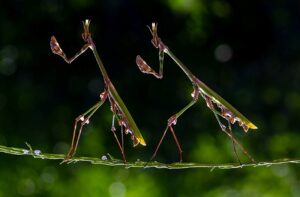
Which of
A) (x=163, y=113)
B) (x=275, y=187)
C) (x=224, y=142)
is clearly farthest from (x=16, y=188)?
(x=275, y=187)

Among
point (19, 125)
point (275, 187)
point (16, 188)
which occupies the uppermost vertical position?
point (19, 125)

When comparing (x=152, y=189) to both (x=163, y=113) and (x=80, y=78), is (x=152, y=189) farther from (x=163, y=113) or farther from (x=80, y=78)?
(x=80, y=78)

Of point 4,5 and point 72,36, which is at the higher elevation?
point 4,5

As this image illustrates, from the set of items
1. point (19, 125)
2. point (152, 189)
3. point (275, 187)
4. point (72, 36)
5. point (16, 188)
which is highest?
point (72, 36)

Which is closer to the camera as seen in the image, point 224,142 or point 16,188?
point 16,188

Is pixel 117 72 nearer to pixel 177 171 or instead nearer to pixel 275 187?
pixel 177 171

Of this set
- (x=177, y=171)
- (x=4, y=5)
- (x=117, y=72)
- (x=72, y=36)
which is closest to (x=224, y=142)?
(x=177, y=171)
